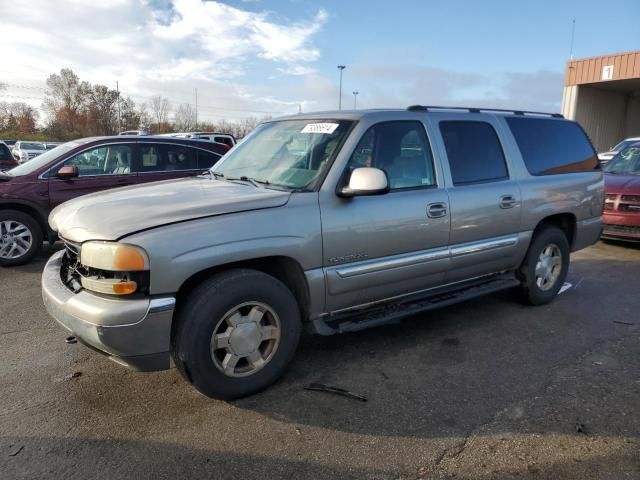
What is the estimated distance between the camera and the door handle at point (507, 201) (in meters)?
4.34

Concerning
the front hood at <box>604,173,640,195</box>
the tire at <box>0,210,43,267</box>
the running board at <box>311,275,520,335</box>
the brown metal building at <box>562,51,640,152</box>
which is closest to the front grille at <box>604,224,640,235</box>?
the front hood at <box>604,173,640,195</box>

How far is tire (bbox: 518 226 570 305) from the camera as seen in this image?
4.80 metres

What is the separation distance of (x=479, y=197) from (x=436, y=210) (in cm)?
57

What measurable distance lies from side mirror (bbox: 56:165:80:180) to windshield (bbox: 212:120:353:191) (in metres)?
3.35

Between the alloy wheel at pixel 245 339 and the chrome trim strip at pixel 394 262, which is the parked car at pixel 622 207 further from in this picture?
the alloy wheel at pixel 245 339

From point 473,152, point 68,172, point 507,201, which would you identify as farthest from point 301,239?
point 68,172

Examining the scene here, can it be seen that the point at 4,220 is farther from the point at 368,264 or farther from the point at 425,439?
the point at 425,439

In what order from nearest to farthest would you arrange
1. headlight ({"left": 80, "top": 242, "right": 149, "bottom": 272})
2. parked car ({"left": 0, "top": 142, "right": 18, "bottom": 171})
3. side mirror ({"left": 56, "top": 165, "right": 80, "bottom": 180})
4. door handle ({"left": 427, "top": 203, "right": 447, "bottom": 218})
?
headlight ({"left": 80, "top": 242, "right": 149, "bottom": 272}), door handle ({"left": 427, "top": 203, "right": 447, "bottom": 218}), side mirror ({"left": 56, "top": 165, "right": 80, "bottom": 180}), parked car ({"left": 0, "top": 142, "right": 18, "bottom": 171})

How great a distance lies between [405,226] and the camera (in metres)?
3.63

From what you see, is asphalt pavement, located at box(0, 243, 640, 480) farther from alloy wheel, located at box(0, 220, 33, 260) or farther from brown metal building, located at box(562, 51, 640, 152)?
brown metal building, located at box(562, 51, 640, 152)

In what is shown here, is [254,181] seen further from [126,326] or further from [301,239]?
[126,326]

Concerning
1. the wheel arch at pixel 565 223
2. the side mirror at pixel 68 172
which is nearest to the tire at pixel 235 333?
the wheel arch at pixel 565 223

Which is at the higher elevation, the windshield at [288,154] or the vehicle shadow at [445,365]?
the windshield at [288,154]

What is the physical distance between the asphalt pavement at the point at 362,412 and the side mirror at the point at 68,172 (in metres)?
2.80
